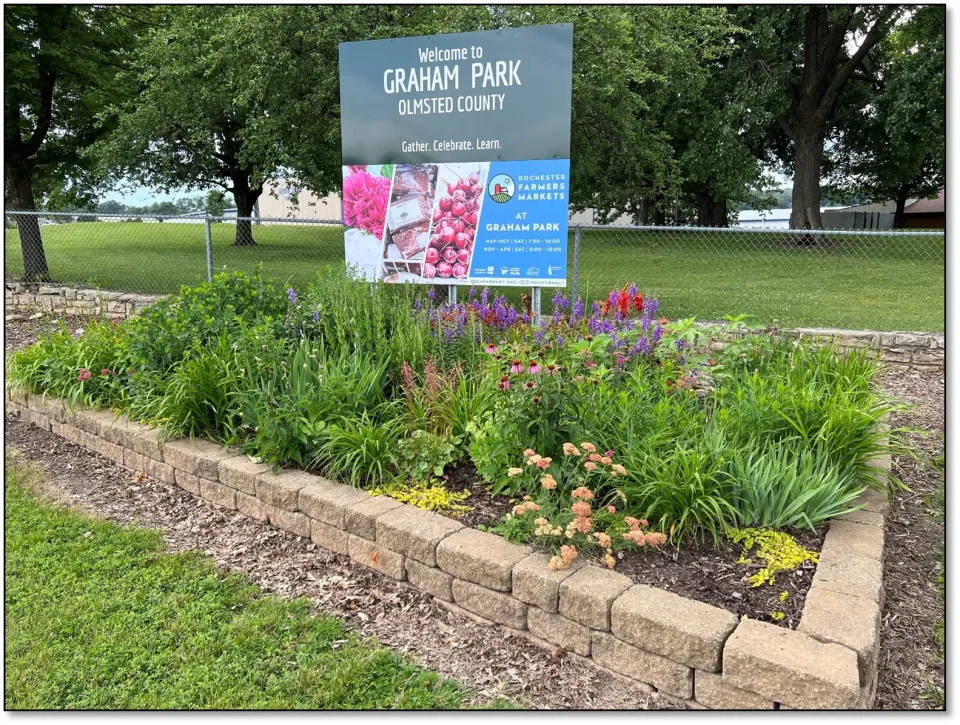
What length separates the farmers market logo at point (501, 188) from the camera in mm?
5617

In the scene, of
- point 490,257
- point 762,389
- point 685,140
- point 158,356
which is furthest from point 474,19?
point 685,140

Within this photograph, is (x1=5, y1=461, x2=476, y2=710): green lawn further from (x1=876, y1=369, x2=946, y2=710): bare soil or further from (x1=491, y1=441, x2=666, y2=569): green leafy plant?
(x1=876, y1=369, x2=946, y2=710): bare soil

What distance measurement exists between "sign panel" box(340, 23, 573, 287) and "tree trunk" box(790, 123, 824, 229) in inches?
609

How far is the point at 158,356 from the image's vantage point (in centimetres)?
451

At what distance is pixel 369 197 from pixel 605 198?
553 cm

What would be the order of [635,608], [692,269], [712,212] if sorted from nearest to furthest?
1. [635,608]
2. [692,269]
3. [712,212]

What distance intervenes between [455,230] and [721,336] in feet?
8.34

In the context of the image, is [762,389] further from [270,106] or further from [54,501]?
[270,106]

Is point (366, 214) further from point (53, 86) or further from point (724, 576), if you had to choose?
point (53, 86)

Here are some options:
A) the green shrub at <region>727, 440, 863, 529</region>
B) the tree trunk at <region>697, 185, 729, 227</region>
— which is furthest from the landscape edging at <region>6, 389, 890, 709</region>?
the tree trunk at <region>697, 185, 729, 227</region>

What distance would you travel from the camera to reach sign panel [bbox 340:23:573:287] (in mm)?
5406

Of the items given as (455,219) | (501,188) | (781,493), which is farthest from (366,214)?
(781,493)

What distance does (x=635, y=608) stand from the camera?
225cm

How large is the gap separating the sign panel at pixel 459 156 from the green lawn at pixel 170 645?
3.25 meters
